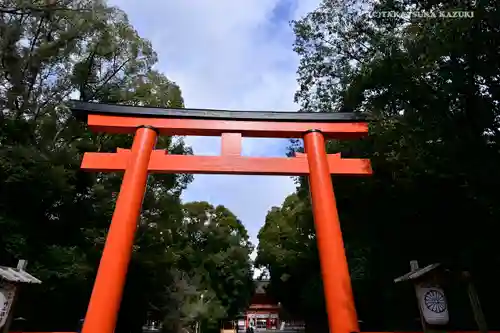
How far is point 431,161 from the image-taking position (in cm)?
733

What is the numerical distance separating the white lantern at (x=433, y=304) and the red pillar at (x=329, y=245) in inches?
50.7

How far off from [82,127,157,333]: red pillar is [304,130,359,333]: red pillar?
11.5 ft

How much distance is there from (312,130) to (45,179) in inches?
292

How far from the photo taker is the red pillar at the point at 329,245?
635 centimetres

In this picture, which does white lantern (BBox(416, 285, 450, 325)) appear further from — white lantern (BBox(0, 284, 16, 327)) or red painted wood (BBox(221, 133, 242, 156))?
white lantern (BBox(0, 284, 16, 327))

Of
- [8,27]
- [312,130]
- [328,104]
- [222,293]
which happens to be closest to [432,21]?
[312,130]

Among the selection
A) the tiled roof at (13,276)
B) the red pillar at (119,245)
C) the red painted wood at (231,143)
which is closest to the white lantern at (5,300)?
the tiled roof at (13,276)

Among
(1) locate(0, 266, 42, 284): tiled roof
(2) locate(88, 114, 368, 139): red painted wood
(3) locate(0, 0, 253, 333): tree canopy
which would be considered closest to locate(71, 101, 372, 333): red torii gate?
(2) locate(88, 114, 368, 139): red painted wood

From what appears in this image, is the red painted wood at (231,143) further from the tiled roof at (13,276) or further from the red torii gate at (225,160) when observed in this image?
the tiled roof at (13,276)

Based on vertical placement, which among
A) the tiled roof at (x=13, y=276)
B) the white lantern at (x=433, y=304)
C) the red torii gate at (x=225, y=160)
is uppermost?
the red torii gate at (x=225, y=160)

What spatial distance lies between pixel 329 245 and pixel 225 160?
2.79 meters

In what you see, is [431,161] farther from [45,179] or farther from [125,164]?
[45,179]

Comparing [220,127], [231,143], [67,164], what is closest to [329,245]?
[231,143]

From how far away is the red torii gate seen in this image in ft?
22.5
